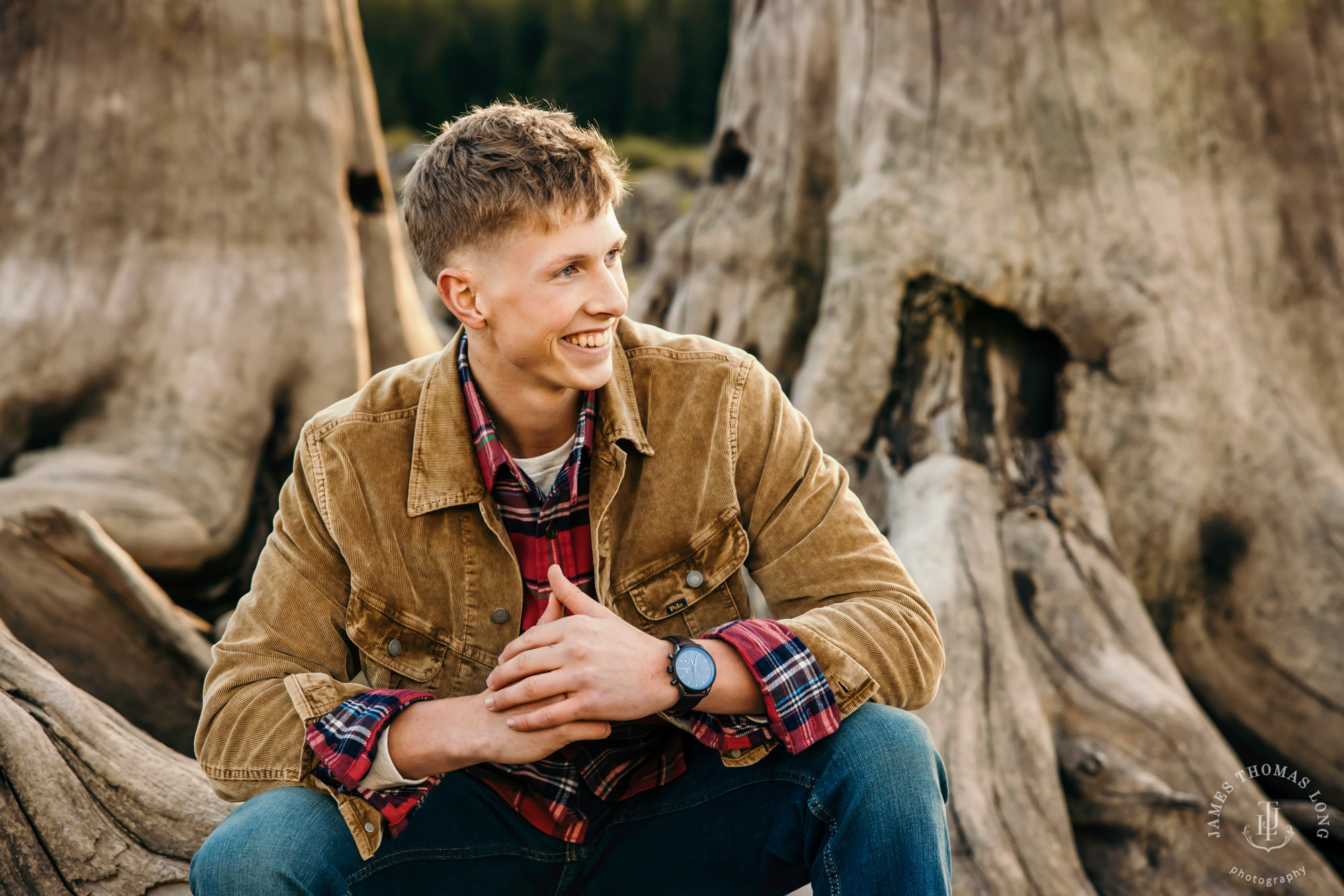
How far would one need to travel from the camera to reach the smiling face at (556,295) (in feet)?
6.27

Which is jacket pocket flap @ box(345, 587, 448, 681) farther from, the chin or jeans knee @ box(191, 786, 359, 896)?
the chin

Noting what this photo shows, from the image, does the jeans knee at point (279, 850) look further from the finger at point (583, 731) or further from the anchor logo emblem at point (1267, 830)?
the anchor logo emblem at point (1267, 830)

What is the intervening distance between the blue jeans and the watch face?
8.2 inches

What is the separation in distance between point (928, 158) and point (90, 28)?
2.99m

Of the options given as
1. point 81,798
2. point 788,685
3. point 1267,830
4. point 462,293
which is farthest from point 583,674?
point 1267,830

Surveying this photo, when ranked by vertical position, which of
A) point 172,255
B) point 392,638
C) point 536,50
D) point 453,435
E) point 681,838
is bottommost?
point 681,838

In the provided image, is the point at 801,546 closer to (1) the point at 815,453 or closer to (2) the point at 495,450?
(1) the point at 815,453

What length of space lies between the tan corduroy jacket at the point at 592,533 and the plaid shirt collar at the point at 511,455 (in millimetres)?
23

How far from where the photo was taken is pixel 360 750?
5.42 ft

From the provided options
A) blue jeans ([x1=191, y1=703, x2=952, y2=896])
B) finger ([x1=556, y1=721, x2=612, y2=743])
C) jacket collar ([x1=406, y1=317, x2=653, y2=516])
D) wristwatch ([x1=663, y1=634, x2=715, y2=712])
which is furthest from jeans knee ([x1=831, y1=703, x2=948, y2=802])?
jacket collar ([x1=406, y1=317, x2=653, y2=516])

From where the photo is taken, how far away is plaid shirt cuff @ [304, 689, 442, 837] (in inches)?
64.9

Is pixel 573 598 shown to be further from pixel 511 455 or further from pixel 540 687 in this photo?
pixel 511 455

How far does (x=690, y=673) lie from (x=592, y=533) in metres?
0.37

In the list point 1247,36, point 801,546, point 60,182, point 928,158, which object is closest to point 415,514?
point 801,546
